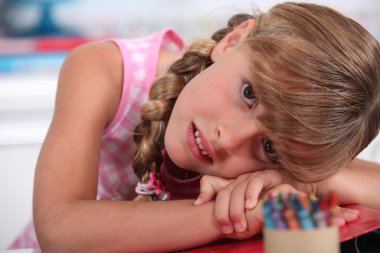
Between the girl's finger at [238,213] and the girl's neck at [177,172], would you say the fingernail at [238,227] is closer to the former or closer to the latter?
the girl's finger at [238,213]

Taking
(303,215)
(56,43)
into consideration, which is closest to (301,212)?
(303,215)

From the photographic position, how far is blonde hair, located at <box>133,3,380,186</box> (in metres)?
0.76

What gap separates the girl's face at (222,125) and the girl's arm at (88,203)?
111 mm

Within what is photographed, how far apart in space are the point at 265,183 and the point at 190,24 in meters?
0.99

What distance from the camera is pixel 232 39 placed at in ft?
3.29

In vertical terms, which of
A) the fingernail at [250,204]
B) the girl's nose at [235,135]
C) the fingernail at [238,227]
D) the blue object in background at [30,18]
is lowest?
the fingernail at [238,227]

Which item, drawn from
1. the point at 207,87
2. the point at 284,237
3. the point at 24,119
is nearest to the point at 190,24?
the point at 24,119

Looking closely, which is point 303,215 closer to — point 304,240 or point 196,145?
point 304,240

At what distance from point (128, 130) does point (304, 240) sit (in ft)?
2.40

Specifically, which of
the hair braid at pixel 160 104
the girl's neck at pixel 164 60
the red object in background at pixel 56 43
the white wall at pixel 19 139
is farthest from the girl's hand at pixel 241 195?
the red object in background at pixel 56 43

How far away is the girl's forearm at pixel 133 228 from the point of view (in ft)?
2.45

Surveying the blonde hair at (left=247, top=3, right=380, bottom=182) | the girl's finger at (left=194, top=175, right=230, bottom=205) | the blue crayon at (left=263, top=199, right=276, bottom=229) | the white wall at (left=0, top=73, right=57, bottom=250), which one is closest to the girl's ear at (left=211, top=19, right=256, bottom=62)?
the blonde hair at (left=247, top=3, right=380, bottom=182)

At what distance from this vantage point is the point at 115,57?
1124 mm

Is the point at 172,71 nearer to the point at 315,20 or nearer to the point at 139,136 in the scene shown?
the point at 139,136
